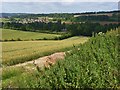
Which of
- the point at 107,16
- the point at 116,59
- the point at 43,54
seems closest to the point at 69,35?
the point at 107,16

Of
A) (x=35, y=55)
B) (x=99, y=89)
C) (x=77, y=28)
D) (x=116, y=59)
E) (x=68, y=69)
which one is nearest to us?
(x=99, y=89)

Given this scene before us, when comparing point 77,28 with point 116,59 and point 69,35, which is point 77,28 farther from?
point 116,59

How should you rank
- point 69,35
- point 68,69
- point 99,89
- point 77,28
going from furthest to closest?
point 77,28 < point 69,35 < point 68,69 < point 99,89

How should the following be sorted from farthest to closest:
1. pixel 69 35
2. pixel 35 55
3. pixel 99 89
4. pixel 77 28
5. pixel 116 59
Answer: pixel 77 28
pixel 69 35
pixel 35 55
pixel 116 59
pixel 99 89

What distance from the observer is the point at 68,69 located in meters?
17.2

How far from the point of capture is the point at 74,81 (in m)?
15.7

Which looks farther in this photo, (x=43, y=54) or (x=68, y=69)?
(x=43, y=54)

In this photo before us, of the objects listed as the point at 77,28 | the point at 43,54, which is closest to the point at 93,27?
the point at 77,28

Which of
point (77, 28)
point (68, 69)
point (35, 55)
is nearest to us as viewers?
point (68, 69)

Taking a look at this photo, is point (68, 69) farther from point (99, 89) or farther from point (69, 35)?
point (69, 35)

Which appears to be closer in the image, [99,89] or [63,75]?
[99,89]

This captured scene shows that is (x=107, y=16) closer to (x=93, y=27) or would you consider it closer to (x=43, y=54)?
(x=93, y=27)

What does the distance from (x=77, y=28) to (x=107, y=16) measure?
36.8ft

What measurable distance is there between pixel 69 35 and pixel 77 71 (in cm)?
7782
